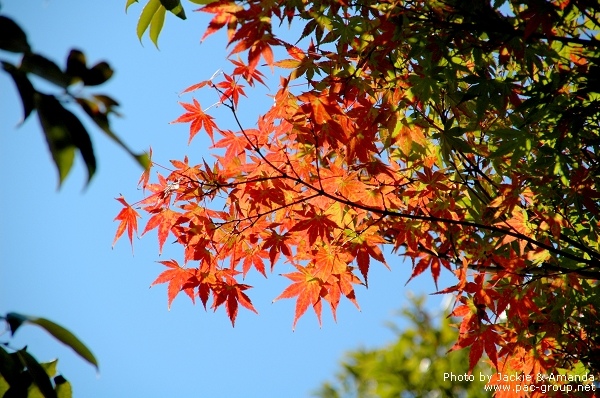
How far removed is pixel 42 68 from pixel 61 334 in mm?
431

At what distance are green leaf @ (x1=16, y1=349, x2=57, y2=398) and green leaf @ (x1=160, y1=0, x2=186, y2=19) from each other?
5.03 feet

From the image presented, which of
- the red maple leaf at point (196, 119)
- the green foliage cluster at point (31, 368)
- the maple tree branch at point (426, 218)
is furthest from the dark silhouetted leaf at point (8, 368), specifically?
the red maple leaf at point (196, 119)

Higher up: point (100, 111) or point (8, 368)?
point (100, 111)

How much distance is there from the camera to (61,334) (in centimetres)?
94

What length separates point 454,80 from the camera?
2275 mm

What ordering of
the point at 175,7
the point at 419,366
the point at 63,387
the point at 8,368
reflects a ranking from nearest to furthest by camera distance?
the point at 8,368, the point at 63,387, the point at 175,7, the point at 419,366

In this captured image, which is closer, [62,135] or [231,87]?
[62,135]

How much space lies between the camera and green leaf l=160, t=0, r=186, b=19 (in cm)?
216

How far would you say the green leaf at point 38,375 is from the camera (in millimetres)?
976

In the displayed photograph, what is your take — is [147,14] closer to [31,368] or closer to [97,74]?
[97,74]

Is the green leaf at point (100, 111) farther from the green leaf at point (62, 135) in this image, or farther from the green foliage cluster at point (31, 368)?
the green foliage cluster at point (31, 368)

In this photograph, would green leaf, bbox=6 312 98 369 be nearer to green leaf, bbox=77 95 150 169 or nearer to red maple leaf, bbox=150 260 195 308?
green leaf, bbox=77 95 150 169

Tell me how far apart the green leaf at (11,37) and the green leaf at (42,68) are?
2 cm

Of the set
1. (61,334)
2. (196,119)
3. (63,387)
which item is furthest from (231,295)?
(61,334)
